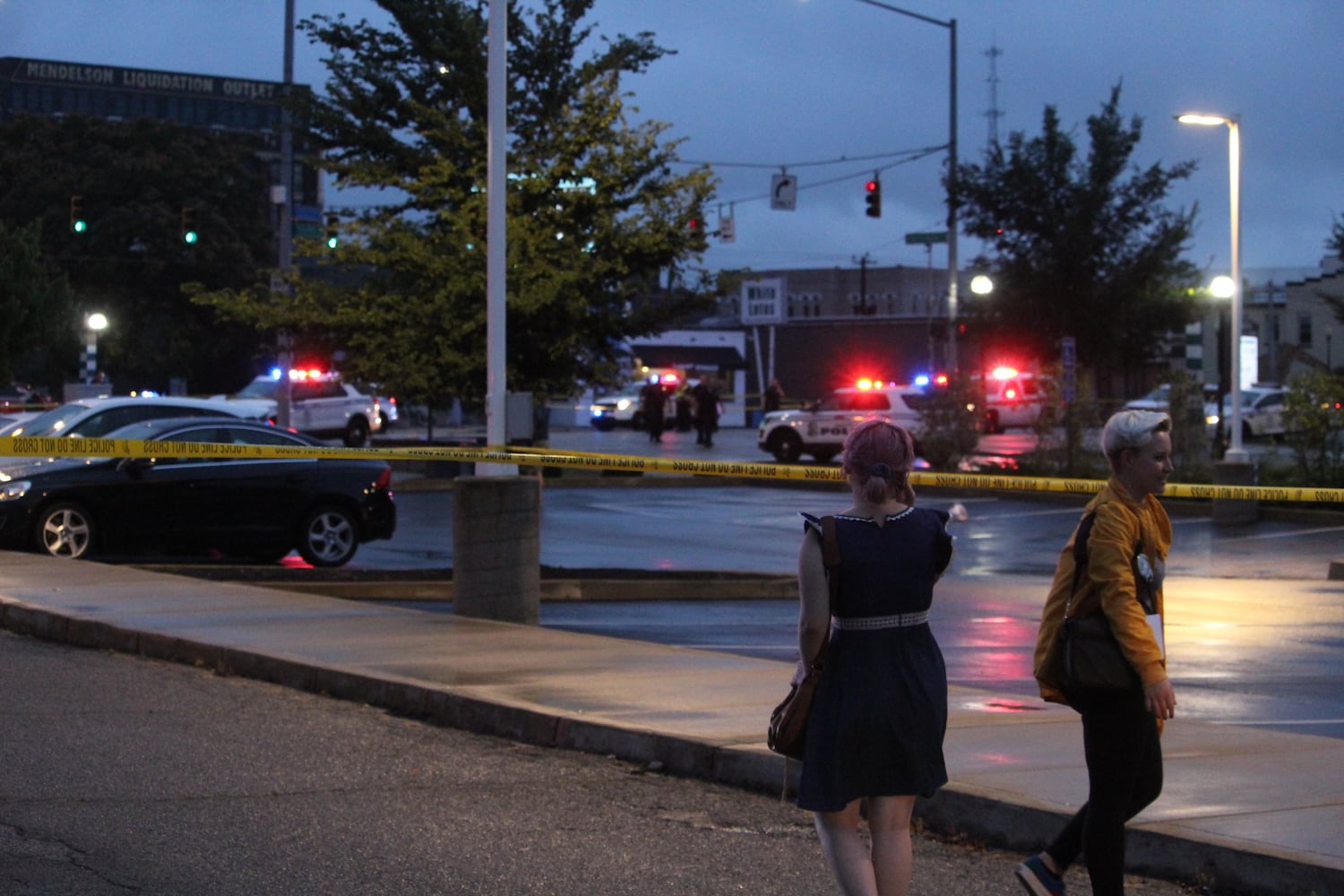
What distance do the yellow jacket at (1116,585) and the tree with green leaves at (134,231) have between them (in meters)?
59.7

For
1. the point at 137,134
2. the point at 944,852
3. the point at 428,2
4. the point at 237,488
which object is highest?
the point at 137,134

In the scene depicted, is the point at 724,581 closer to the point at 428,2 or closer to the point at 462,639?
the point at 462,639

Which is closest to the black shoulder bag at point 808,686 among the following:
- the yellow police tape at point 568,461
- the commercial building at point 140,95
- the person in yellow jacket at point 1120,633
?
the person in yellow jacket at point 1120,633

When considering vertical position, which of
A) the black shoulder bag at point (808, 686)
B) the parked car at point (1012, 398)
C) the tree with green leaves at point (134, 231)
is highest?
the tree with green leaves at point (134, 231)

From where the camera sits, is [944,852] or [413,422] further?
[413,422]

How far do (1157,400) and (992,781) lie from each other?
29.7 meters

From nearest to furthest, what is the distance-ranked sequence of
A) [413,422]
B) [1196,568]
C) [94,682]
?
[94,682], [1196,568], [413,422]

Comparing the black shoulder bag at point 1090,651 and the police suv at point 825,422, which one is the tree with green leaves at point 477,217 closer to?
the police suv at point 825,422

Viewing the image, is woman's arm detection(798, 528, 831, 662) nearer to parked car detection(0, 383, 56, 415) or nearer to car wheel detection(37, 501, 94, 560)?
car wheel detection(37, 501, 94, 560)

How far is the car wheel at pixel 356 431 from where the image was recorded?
41.2 meters

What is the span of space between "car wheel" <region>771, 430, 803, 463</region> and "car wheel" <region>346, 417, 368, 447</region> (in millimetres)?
10776

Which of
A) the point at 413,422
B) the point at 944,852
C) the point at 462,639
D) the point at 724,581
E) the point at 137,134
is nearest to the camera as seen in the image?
the point at 944,852

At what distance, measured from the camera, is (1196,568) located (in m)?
19.2

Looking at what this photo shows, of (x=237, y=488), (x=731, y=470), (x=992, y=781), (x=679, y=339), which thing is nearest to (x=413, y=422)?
(x=679, y=339)
